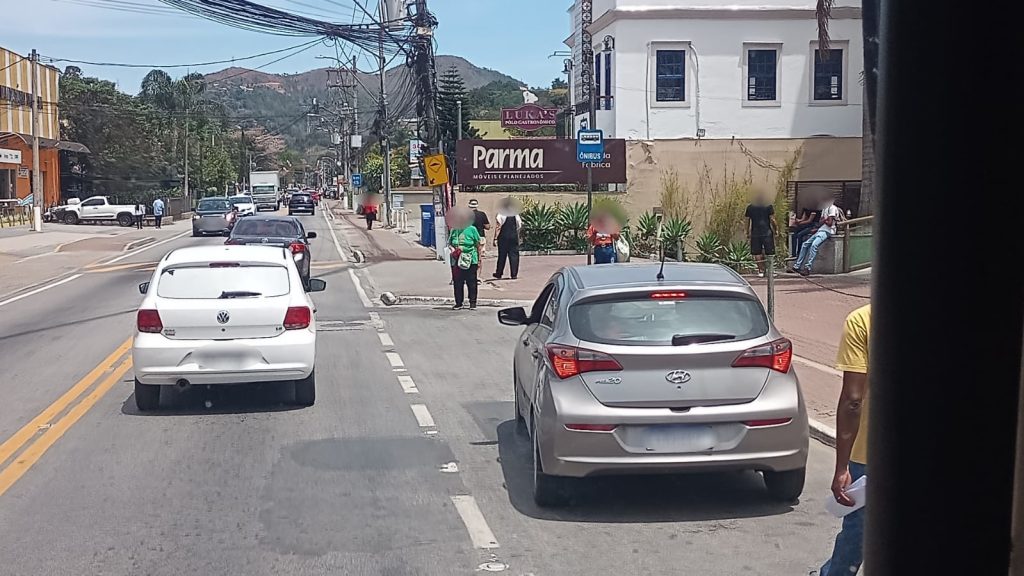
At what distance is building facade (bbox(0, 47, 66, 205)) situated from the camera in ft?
195

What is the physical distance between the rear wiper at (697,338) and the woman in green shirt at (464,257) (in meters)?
12.4

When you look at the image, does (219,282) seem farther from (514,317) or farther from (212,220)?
(212,220)

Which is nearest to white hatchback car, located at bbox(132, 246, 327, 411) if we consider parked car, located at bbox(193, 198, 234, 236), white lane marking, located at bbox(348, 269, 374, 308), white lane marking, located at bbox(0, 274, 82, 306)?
white lane marking, located at bbox(348, 269, 374, 308)

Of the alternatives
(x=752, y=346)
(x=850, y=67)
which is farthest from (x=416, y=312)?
(x=850, y=67)

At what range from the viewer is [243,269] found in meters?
10.9

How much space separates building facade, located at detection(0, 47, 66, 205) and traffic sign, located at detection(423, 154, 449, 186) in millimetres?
37690

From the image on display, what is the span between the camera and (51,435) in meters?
9.55

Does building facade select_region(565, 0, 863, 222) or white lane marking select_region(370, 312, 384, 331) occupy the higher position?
→ building facade select_region(565, 0, 863, 222)

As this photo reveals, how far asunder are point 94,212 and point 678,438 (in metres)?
58.4

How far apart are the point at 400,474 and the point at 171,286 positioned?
373cm

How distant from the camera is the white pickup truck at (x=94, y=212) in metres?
59.5

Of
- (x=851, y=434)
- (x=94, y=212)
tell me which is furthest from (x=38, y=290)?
(x=94, y=212)

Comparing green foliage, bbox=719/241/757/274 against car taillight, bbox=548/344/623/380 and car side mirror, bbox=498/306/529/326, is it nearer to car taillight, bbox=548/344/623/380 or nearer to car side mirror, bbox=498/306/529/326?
car side mirror, bbox=498/306/529/326

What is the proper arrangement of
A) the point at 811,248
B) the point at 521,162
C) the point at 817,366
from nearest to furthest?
1. the point at 817,366
2. the point at 811,248
3. the point at 521,162
